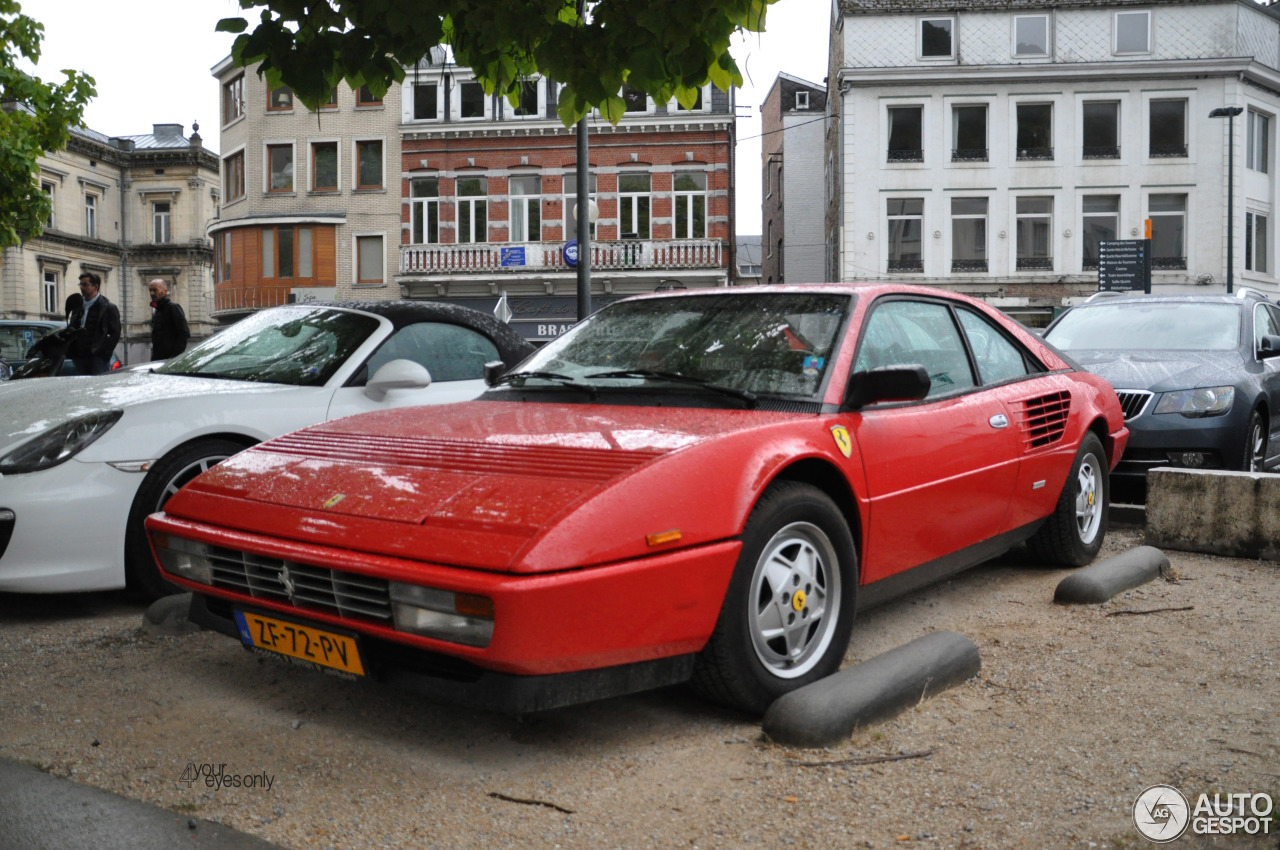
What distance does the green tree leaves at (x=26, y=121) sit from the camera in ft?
46.4

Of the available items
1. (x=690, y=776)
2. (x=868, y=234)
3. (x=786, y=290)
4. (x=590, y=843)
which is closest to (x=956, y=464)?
(x=786, y=290)

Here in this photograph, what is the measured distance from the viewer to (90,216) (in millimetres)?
54250

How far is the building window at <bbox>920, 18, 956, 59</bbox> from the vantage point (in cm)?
3206

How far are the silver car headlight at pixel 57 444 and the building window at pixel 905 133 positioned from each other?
30.4 metres

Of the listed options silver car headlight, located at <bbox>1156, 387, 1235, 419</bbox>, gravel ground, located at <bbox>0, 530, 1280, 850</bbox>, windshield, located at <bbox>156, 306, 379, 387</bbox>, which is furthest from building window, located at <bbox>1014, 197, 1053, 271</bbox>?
gravel ground, located at <bbox>0, 530, 1280, 850</bbox>

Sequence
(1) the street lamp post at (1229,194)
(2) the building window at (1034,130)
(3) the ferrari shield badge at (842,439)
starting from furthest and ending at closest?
(2) the building window at (1034,130) < (1) the street lamp post at (1229,194) < (3) the ferrari shield badge at (842,439)

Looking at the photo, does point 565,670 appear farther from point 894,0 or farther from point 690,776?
point 894,0

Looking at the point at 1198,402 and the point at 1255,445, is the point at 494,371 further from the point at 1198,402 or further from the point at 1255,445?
the point at 1255,445

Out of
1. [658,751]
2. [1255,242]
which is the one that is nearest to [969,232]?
[1255,242]

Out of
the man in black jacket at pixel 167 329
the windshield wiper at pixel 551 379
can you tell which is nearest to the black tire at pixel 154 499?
the windshield wiper at pixel 551 379

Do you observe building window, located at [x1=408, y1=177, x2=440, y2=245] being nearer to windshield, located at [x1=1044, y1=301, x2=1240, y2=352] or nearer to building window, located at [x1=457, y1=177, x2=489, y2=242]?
building window, located at [x1=457, y1=177, x2=489, y2=242]

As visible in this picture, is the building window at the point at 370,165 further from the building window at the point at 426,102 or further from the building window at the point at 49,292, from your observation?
the building window at the point at 49,292

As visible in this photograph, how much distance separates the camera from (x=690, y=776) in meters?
2.88

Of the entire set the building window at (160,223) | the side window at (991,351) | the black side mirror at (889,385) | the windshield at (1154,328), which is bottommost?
the black side mirror at (889,385)
